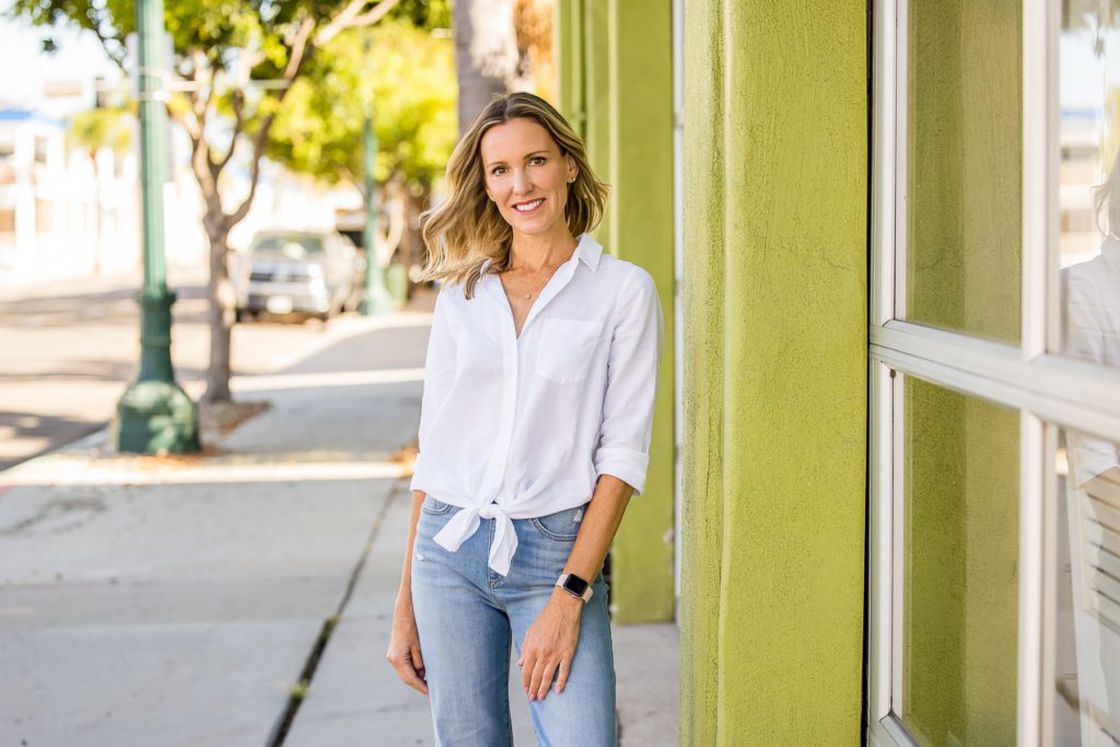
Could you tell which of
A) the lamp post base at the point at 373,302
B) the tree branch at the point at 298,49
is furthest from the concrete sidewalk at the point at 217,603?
the lamp post base at the point at 373,302

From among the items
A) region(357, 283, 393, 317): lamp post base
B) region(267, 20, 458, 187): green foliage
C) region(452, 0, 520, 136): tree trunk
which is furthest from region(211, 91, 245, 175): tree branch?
region(357, 283, 393, 317): lamp post base

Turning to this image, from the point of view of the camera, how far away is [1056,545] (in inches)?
67.7

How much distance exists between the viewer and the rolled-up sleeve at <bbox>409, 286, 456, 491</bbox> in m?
2.65

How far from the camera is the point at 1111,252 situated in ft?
5.62

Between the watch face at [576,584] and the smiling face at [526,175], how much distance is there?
2.22ft

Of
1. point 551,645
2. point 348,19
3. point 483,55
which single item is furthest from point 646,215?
point 348,19

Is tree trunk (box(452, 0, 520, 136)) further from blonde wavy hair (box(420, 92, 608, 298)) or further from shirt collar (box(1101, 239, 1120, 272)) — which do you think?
shirt collar (box(1101, 239, 1120, 272))

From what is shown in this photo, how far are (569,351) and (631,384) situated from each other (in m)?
0.13

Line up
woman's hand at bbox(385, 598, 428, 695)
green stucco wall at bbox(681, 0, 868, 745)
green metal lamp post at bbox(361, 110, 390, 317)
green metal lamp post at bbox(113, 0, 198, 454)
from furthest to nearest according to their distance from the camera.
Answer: green metal lamp post at bbox(361, 110, 390, 317) → green metal lamp post at bbox(113, 0, 198, 454) → woman's hand at bbox(385, 598, 428, 695) → green stucco wall at bbox(681, 0, 868, 745)

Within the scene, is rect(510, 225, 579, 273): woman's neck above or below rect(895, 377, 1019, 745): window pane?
above

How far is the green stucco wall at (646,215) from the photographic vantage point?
543cm

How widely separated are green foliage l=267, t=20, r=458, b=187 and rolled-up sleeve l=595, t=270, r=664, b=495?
20463 mm

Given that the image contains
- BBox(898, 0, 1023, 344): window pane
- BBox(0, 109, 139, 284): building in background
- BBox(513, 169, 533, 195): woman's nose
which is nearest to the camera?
BBox(898, 0, 1023, 344): window pane

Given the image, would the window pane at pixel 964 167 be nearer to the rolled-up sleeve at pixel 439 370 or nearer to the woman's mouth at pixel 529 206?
the woman's mouth at pixel 529 206
